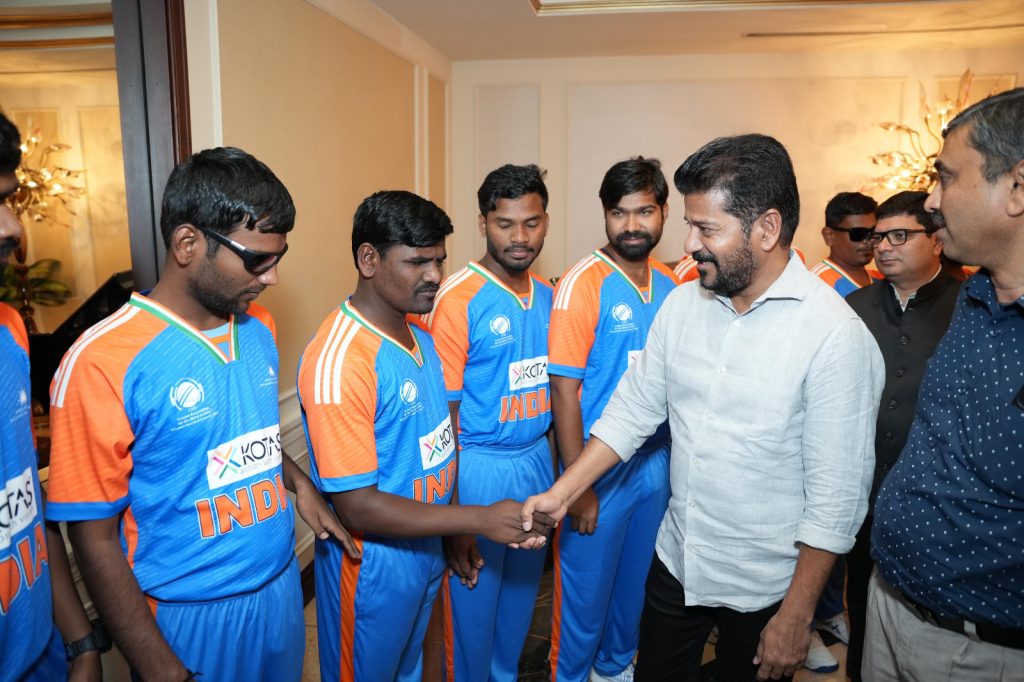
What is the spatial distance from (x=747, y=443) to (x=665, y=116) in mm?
4841

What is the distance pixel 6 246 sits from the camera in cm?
121

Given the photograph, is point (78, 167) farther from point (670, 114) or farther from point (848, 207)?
point (670, 114)

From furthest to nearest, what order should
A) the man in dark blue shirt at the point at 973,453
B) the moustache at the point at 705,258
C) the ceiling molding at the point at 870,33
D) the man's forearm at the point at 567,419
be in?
the ceiling molding at the point at 870,33 < the man's forearm at the point at 567,419 < the moustache at the point at 705,258 < the man in dark blue shirt at the point at 973,453

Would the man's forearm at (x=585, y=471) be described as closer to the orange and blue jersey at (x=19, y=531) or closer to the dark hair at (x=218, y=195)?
the dark hair at (x=218, y=195)

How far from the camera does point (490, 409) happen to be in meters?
2.42

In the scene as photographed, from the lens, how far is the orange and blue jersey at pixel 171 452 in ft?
4.38

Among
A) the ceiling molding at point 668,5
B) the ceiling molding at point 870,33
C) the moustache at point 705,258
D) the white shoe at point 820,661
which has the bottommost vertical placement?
the white shoe at point 820,661

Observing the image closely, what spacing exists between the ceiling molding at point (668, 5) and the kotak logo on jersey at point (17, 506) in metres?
3.89

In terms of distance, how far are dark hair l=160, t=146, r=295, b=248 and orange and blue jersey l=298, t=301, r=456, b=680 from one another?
391mm

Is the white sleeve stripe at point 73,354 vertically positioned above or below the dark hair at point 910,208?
below

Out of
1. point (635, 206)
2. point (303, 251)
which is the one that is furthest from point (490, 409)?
point (303, 251)

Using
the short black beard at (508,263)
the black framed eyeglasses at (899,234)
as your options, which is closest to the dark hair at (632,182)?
the short black beard at (508,263)

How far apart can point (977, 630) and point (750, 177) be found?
1.06 meters

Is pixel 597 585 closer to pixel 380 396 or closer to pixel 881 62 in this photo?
pixel 380 396
